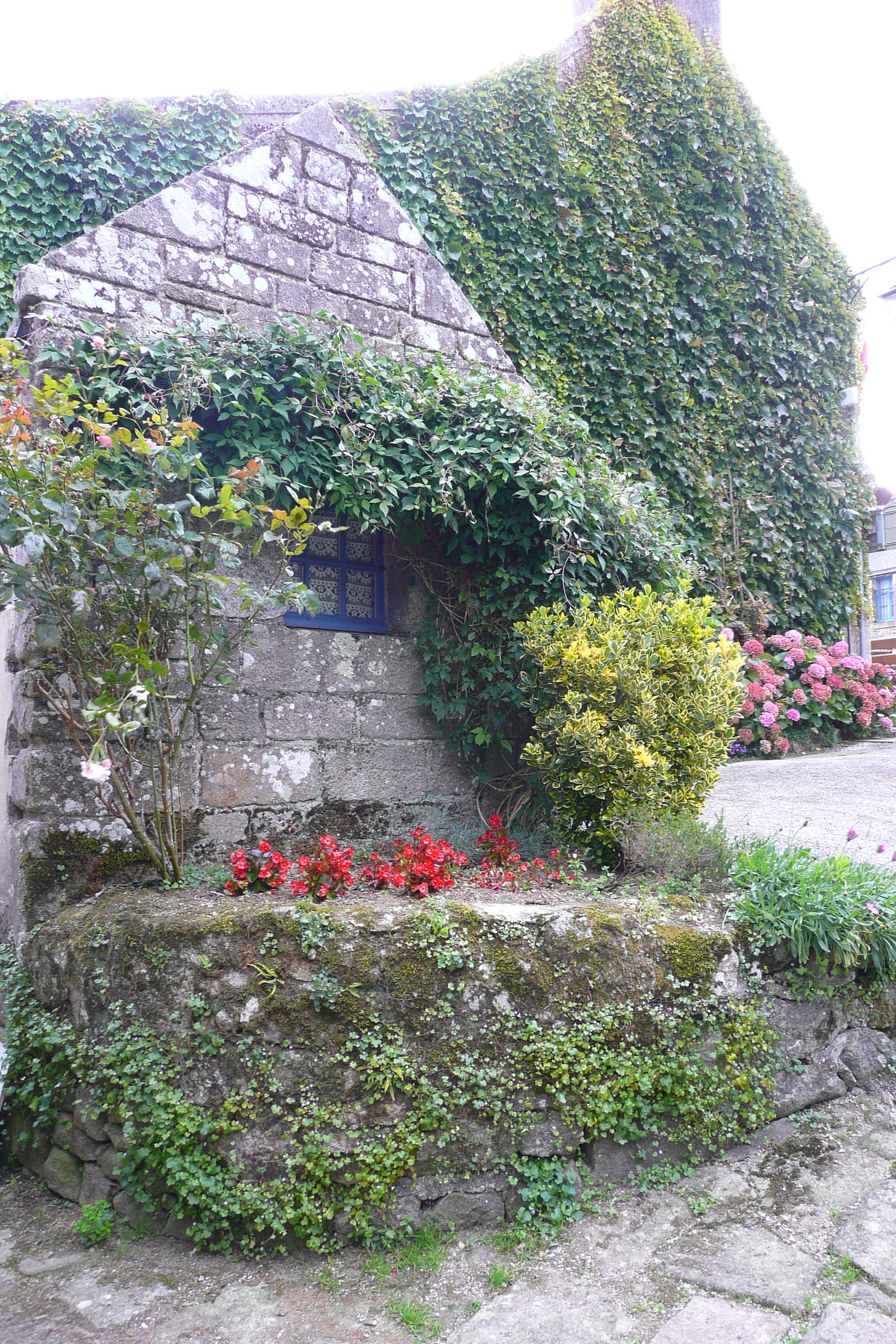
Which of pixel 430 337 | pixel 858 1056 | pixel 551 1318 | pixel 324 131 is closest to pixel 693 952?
pixel 858 1056

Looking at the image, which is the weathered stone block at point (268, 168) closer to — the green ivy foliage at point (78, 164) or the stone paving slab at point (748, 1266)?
the green ivy foliage at point (78, 164)

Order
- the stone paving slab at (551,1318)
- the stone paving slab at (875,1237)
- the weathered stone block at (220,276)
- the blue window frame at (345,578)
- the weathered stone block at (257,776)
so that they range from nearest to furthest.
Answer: the stone paving slab at (551,1318)
the stone paving slab at (875,1237)
the weathered stone block at (257,776)
the weathered stone block at (220,276)
the blue window frame at (345,578)

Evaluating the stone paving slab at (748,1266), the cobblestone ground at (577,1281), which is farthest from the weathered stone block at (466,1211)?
the stone paving slab at (748,1266)

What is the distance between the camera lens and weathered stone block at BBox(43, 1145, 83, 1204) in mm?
2811

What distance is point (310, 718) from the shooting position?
12.9ft

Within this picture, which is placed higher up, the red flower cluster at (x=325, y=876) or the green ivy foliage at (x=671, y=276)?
the green ivy foliage at (x=671, y=276)

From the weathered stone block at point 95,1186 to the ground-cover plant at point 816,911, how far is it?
91.3 inches

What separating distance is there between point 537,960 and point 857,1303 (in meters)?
1.19

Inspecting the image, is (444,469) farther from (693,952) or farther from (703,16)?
(703,16)

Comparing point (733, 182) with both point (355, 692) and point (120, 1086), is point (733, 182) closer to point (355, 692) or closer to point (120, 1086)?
point (355, 692)

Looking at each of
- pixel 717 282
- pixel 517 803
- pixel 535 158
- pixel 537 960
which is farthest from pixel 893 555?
pixel 537 960

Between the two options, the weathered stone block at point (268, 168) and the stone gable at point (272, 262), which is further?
the weathered stone block at point (268, 168)

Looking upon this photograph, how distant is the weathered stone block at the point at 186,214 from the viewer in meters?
3.70

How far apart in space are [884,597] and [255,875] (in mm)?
18212
